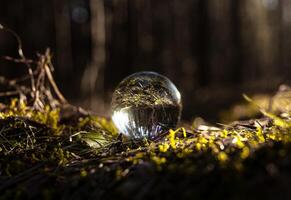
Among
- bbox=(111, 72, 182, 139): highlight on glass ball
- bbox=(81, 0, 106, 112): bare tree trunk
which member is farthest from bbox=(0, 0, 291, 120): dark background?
bbox=(111, 72, 182, 139): highlight on glass ball

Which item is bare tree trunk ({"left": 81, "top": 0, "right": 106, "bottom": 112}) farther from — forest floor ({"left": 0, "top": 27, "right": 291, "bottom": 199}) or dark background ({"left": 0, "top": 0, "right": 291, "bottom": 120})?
forest floor ({"left": 0, "top": 27, "right": 291, "bottom": 199})

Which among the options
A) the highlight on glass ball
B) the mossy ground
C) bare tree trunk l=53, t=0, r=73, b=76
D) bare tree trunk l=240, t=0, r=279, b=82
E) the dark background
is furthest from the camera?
bare tree trunk l=240, t=0, r=279, b=82

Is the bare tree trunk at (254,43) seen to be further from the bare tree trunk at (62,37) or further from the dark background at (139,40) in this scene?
the bare tree trunk at (62,37)

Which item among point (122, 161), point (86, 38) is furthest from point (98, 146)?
point (86, 38)

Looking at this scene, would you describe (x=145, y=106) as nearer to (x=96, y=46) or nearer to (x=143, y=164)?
(x=143, y=164)

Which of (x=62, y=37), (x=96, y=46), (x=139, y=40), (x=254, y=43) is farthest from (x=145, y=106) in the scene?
(x=254, y=43)
